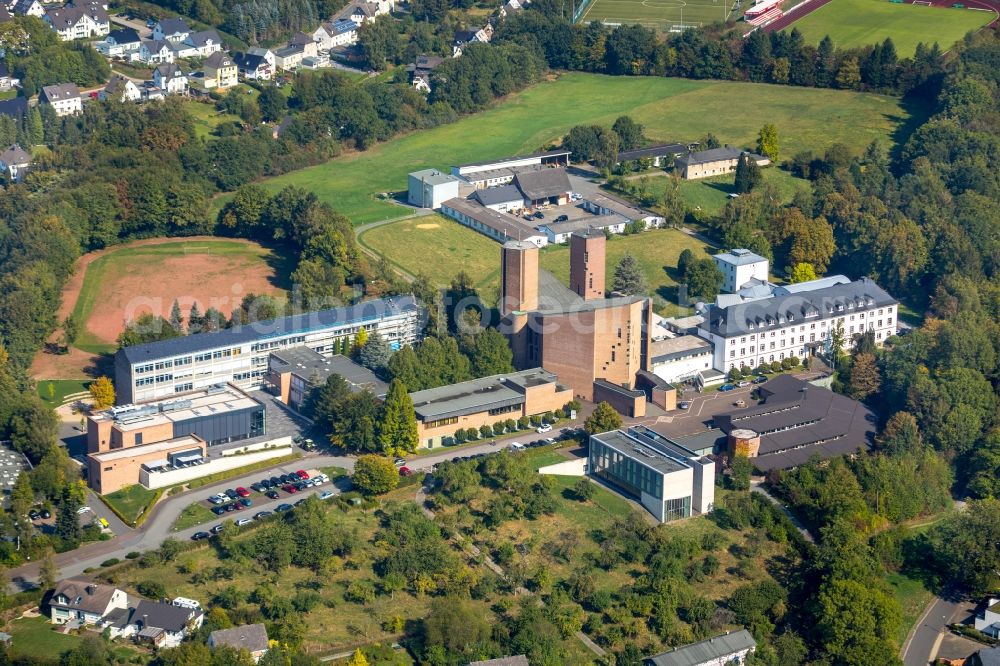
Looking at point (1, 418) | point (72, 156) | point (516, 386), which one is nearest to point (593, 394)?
point (516, 386)

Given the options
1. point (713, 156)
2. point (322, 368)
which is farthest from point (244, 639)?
point (713, 156)

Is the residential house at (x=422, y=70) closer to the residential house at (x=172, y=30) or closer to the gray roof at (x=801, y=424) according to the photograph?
the residential house at (x=172, y=30)

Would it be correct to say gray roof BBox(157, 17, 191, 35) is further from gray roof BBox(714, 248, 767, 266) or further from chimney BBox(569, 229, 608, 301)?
chimney BBox(569, 229, 608, 301)

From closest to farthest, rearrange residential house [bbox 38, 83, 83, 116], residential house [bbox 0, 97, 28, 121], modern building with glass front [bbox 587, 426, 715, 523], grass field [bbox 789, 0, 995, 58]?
modern building with glass front [bbox 587, 426, 715, 523], residential house [bbox 0, 97, 28, 121], residential house [bbox 38, 83, 83, 116], grass field [bbox 789, 0, 995, 58]

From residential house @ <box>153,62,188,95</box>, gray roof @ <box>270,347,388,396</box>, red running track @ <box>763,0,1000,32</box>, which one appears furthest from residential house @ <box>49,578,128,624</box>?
red running track @ <box>763,0,1000,32</box>

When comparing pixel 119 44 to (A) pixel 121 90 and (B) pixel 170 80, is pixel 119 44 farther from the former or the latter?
(A) pixel 121 90

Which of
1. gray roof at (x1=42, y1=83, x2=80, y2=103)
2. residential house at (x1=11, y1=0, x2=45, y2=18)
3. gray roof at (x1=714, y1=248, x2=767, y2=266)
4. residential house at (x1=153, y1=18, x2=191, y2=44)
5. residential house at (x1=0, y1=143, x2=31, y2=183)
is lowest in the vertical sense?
gray roof at (x1=714, y1=248, x2=767, y2=266)

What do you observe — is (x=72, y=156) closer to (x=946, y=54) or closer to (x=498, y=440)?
(x=498, y=440)
